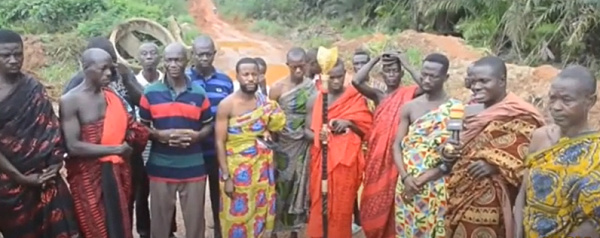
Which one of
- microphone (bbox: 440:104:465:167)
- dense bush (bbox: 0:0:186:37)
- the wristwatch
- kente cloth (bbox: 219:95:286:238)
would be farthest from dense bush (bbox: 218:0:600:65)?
microphone (bbox: 440:104:465:167)

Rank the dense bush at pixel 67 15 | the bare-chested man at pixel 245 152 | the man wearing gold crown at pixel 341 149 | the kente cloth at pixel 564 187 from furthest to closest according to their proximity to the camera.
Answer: the dense bush at pixel 67 15
the man wearing gold crown at pixel 341 149
the bare-chested man at pixel 245 152
the kente cloth at pixel 564 187

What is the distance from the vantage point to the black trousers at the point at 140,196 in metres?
5.79

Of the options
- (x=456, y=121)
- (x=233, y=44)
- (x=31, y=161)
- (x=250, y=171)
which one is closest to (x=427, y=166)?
(x=456, y=121)

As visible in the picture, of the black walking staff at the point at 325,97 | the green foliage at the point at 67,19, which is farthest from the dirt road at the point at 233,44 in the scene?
the black walking staff at the point at 325,97

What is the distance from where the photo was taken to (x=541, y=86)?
11.3 metres

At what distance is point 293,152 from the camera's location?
6.09m

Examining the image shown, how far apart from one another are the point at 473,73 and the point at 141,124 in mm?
2192

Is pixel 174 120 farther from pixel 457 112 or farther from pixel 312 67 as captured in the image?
pixel 457 112

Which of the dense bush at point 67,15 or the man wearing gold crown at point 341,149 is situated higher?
the man wearing gold crown at point 341,149

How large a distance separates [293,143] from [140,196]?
123 centimetres

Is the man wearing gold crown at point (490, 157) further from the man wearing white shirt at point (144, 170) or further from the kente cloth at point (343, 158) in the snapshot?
the man wearing white shirt at point (144, 170)

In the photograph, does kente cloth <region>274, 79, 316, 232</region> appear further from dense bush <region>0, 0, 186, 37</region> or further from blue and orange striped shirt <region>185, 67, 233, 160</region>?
dense bush <region>0, 0, 186, 37</region>

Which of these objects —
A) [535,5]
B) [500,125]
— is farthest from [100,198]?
[535,5]

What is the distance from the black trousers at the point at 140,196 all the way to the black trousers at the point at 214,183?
1.13 feet
